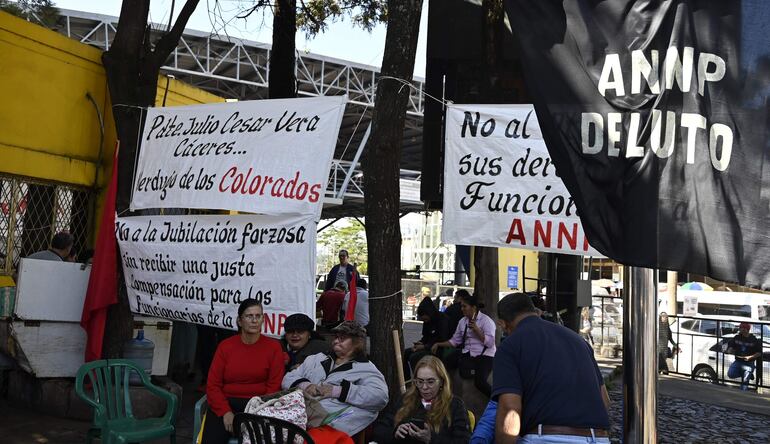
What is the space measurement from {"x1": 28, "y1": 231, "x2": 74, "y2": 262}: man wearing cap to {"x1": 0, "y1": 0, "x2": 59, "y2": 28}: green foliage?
6490 millimetres

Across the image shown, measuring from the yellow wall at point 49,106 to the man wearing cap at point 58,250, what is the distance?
4.90ft

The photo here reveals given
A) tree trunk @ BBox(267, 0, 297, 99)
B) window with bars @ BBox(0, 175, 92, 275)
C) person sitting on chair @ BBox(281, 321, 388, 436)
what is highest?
tree trunk @ BBox(267, 0, 297, 99)

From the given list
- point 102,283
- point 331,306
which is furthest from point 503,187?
point 331,306

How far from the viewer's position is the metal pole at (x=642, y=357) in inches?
121

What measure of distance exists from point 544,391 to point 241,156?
12.9 ft

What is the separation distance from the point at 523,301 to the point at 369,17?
9253 mm

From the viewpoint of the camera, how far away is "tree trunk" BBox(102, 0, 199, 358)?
847 centimetres

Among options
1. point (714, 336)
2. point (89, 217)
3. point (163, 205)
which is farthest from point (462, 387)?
point (714, 336)

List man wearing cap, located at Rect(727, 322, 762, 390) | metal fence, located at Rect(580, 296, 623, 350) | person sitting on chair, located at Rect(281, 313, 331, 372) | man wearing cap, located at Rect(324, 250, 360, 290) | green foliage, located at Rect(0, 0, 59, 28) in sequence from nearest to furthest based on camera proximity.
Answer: person sitting on chair, located at Rect(281, 313, 331, 372) < green foliage, located at Rect(0, 0, 59, 28) < man wearing cap, located at Rect(324, 250, 360, 290) < man wearing cap, located at Rect(727, 322, 762, 390) < metal fence, located at Rect(580, 296, 623, 350)

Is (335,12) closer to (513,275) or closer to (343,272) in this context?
(343,272)

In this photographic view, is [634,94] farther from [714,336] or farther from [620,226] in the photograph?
[714,336]

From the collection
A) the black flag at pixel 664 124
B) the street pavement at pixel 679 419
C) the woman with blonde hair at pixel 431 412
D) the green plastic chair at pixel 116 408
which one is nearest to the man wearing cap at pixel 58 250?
the street pavement at pixel 679 419

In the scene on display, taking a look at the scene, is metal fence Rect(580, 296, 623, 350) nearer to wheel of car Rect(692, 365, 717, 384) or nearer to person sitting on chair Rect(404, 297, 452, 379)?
wheel of car Rect(692, 365, 717, 384)

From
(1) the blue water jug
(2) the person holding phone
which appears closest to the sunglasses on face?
(1) the blue water jug
